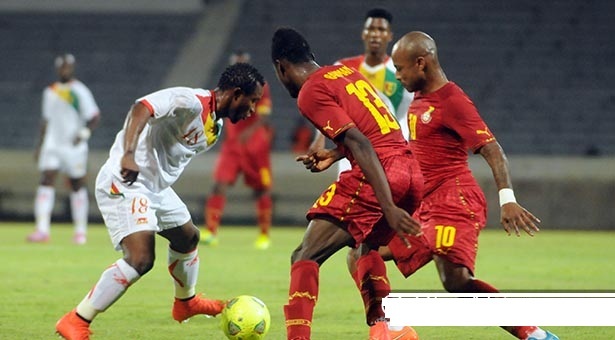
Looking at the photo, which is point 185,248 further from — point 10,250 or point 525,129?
point 525,129

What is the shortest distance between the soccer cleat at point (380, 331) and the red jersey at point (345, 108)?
1023 mm

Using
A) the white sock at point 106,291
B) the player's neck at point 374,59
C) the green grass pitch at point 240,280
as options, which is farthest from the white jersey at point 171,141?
the player's neck at point 374,59

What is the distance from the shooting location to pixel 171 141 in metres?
7.88

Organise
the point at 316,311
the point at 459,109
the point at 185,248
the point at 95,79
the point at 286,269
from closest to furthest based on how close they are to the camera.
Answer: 1. the point at 459,109
2. the point at 185,248
3. the point at 316,311
4. the point at 286,269
5. the point at 95,79

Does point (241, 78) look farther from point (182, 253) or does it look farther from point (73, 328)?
point (73, 328)

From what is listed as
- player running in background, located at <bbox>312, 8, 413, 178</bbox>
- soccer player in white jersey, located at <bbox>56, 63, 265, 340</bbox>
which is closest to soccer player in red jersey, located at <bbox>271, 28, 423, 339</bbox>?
soccer player in white jersey, located at <bbox>56, 63, 265, 340</bbox>

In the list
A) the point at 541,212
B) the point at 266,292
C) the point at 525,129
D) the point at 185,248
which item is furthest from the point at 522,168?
the point at 185,248

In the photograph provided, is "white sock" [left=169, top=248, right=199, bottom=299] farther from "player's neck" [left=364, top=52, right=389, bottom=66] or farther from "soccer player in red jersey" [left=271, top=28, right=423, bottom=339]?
"player's neck" [left=364, top=52, right=389, bottom=66]

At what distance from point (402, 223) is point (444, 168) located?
4.06ft

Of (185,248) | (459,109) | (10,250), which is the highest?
(459,109)

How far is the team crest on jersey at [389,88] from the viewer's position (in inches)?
423

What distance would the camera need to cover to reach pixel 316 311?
29.8 ft

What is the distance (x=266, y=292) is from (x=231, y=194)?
33.7 ft

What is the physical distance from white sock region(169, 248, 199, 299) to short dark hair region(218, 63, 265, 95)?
4.15 ft
